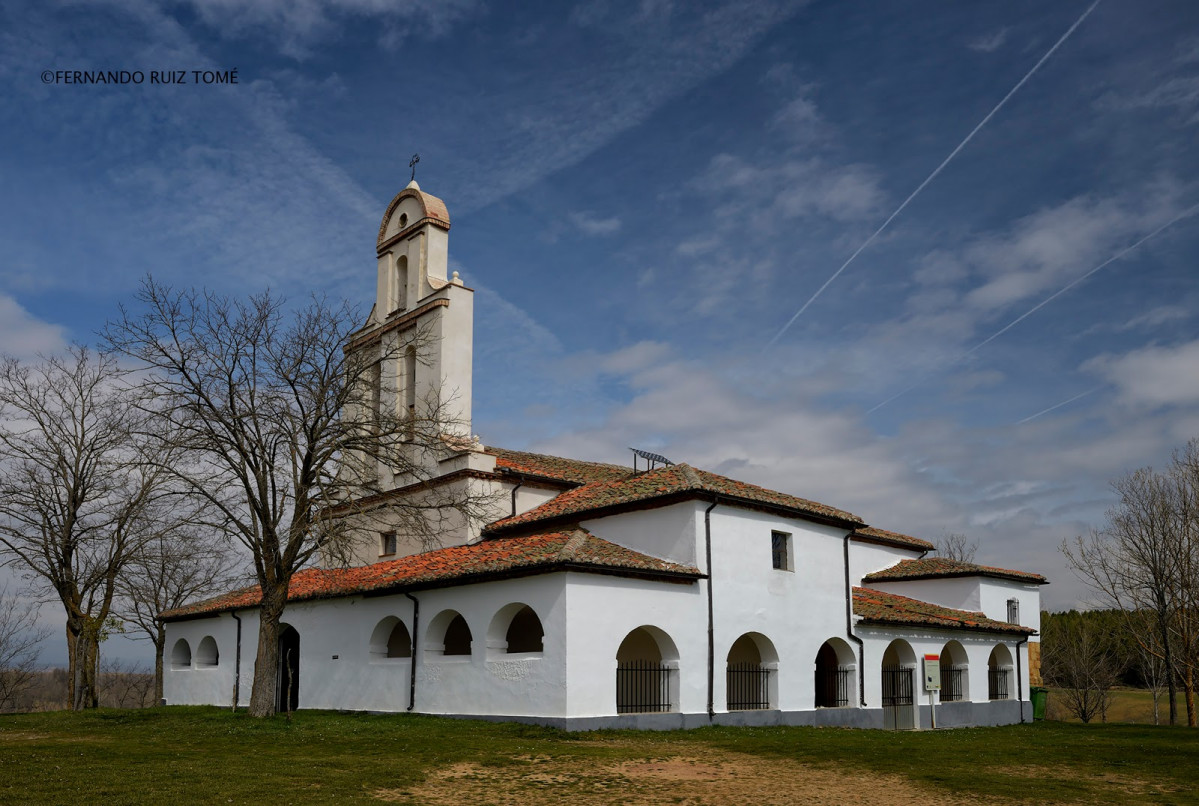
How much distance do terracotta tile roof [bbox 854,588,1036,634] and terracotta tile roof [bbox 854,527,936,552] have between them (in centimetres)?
290

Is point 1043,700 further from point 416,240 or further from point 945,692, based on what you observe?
point 416,240

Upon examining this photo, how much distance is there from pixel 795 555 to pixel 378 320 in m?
15.3

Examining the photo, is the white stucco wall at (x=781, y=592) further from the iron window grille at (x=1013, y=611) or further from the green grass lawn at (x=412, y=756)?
the iron window grille at (x=1013, y=611)

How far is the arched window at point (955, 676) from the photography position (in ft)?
97.8

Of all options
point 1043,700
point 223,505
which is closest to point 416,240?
point 223,505

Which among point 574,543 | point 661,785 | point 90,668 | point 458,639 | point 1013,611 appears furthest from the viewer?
point 1013,611

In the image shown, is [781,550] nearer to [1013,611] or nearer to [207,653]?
[1013,611]

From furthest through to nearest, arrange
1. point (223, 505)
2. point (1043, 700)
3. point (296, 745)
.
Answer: point (1043, 700)
point (223, 505)
point (296, 745)

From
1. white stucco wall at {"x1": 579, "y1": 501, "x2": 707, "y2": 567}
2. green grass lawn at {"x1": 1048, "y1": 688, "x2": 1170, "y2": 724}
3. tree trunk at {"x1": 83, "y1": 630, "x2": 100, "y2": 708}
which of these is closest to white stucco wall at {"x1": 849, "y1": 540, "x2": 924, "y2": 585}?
white stucco wall at {"x1": 579, "y1": 501, "x2": 707, "y2": 567}

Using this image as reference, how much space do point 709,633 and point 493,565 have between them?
5.21 m

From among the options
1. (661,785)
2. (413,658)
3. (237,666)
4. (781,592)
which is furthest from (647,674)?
(237,666)

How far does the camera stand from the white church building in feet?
68.4

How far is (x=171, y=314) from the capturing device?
22156 mm

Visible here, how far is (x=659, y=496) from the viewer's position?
2272 centimetres
